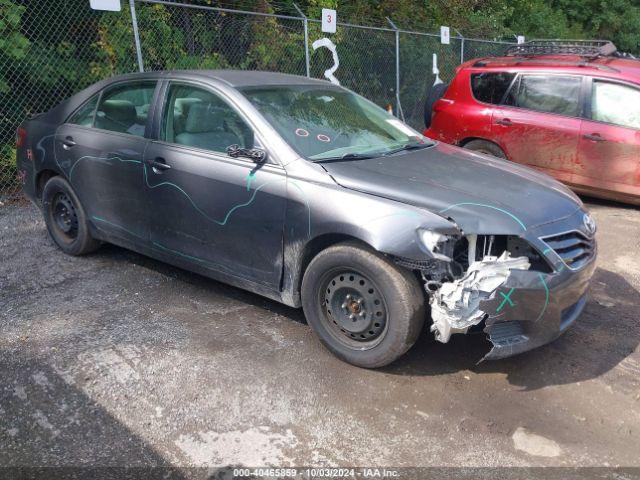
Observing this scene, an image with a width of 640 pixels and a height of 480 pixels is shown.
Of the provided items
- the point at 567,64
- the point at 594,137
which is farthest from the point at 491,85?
the point at 594,137

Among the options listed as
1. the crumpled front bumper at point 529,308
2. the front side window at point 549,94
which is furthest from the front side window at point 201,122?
the front side window at point 549,94

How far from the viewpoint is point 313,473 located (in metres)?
2.68

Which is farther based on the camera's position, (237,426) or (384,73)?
(384,73)

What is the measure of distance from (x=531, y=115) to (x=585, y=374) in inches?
178

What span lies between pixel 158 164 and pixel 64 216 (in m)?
1.56

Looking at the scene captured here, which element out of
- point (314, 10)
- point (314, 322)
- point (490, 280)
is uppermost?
point (314, 10)

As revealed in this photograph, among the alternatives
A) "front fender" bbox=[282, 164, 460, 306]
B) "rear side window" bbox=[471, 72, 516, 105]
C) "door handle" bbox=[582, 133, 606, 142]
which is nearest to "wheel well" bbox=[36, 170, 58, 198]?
"front fender" bbox=[282, 164, 460, 306]

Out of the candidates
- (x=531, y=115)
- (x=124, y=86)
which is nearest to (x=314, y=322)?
(x=124, y=86)

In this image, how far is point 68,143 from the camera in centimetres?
488

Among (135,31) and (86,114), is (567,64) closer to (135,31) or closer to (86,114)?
(135,31)

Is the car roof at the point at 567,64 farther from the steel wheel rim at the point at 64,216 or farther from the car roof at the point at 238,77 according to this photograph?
the steel wheel rim at the point at 64,216

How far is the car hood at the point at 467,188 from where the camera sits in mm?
3172

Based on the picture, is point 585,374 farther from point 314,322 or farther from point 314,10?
point 314,10

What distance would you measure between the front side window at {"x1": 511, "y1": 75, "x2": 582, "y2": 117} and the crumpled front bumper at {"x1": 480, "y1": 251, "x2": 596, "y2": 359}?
170 inches
